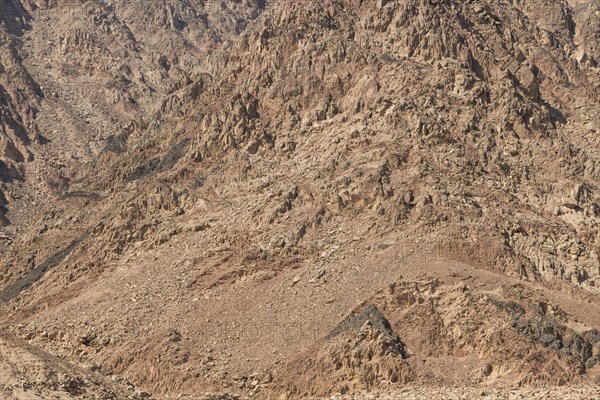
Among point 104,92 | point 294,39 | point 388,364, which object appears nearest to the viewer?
point 388,364

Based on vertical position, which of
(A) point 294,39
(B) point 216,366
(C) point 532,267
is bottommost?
(C) point 532,267

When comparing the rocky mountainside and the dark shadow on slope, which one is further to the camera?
the dark shadow on slope

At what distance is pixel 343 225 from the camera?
54.1 m

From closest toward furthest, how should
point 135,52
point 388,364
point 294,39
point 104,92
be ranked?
point 388,364 < point 294,39 < point 104,92 < point 135,52

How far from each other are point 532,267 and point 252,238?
39.5 feet

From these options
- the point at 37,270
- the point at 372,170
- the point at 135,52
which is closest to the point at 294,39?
the point at 372,170

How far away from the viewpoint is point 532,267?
51.5 meters

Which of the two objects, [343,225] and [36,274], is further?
[36,274]

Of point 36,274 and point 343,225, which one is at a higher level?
point 36,274

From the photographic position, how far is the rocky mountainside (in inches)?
1845

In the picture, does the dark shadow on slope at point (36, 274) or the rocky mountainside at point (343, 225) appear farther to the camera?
the dark shadow on slope at point (36, 274)

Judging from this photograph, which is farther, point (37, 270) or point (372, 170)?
point (37, 270)

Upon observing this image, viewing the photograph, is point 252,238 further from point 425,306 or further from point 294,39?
point 294,39

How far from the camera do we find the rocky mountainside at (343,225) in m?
46.9
